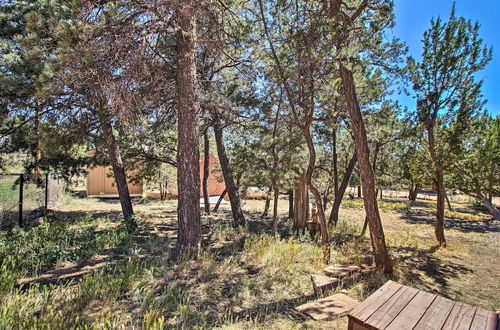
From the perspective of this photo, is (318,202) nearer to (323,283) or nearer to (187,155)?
(323,283)

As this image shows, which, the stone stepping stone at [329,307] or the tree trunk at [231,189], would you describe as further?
the tree trunk at [231,189]

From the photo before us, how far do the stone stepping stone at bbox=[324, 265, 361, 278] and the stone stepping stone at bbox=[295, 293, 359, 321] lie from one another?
27.5 inches

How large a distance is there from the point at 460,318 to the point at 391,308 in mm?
476

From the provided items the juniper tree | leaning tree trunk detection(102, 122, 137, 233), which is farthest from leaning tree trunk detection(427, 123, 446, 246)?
leaning tree trunk detection(102, 122, 137, 233)

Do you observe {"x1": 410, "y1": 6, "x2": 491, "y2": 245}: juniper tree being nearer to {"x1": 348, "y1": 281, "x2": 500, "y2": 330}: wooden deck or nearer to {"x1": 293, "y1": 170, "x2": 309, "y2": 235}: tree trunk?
{"x1": 293, "y1": 170, "x2": 309, "y2": 235}: tree trunk

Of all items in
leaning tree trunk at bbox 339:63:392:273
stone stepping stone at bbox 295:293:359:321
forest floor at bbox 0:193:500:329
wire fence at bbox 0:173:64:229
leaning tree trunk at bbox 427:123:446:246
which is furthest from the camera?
leaning tree trunk at bbox 427:123:446:246

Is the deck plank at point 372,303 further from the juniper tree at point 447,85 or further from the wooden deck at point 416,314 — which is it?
the juniper tree at point 447,85

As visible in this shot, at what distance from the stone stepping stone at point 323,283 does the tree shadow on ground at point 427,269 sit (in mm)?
1440

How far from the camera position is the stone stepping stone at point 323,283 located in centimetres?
354

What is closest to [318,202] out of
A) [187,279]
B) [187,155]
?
[187,155]

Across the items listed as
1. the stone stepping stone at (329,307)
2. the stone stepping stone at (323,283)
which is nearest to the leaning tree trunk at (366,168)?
the stone stepping stone at (323,283)

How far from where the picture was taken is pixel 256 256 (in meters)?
4.83

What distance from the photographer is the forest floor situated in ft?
8.82

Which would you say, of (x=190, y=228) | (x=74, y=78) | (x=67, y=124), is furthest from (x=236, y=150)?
(x=74, y=78)
